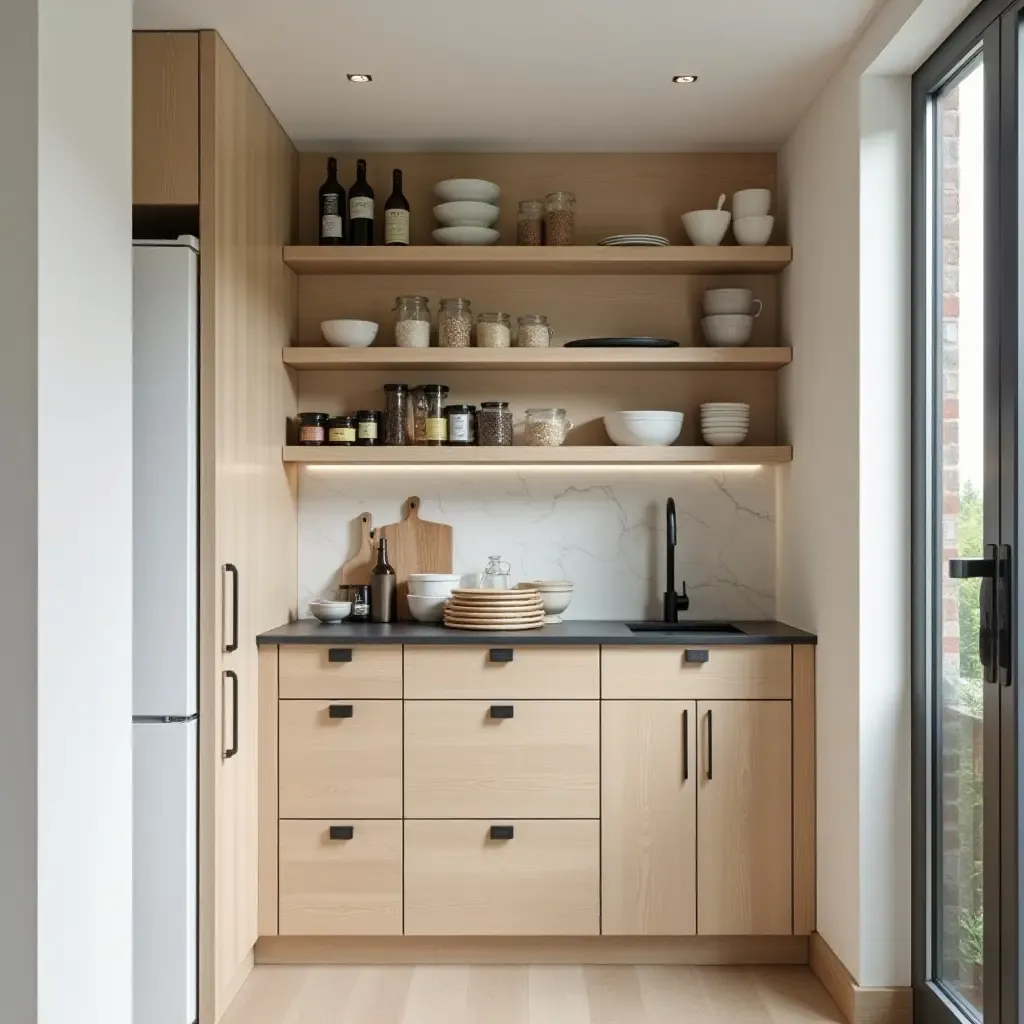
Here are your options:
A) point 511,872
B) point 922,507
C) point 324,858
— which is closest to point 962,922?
point 922,507

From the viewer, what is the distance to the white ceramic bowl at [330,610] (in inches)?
141

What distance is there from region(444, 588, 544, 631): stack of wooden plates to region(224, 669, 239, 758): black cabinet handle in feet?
2.44

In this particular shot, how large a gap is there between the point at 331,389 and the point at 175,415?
115 centimetres

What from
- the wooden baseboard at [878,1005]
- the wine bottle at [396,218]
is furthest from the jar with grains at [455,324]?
the wooden baseboard at [878,1005]

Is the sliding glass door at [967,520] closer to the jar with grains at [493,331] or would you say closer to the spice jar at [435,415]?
the jar with grains at [493,331]

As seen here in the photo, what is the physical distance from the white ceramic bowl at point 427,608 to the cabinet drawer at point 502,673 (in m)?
0.37

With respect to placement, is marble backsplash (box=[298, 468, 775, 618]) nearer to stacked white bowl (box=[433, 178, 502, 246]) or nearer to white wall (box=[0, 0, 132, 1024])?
stacked white bowl (box=[433, 178, 502, 246])

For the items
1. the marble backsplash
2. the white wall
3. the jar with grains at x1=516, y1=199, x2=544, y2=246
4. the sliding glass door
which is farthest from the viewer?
the marble backsplash

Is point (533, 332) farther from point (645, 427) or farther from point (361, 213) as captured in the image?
point (361, 213)

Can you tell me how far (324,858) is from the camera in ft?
10.7

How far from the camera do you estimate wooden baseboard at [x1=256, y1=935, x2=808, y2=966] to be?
3312 millimetres

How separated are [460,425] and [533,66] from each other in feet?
3.79

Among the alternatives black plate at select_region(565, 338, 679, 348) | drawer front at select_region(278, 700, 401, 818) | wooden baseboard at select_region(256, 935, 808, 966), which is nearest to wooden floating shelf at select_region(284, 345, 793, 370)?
black plate at select_region(565, 338, 679, 348)

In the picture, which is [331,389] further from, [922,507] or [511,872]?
[922,507]
